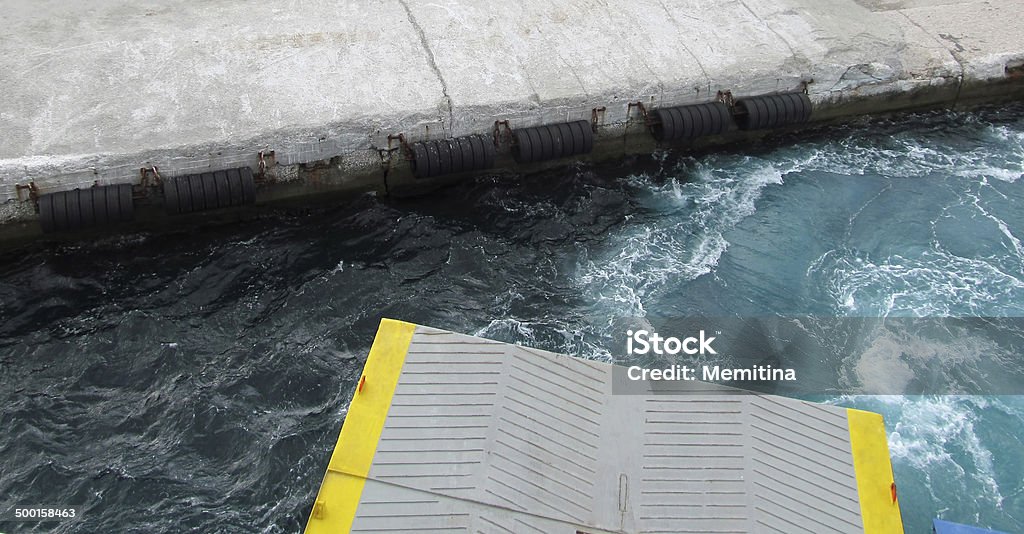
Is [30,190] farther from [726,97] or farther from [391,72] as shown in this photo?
[726,97]

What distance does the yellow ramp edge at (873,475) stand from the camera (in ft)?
46.9

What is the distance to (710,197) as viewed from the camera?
2731 centimetres

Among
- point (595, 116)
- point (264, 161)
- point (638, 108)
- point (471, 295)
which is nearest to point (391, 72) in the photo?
point (264, 161)

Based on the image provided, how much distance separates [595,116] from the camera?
27.7 meters

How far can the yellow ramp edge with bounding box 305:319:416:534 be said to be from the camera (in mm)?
13805

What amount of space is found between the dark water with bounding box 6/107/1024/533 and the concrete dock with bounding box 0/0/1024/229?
1.75 m

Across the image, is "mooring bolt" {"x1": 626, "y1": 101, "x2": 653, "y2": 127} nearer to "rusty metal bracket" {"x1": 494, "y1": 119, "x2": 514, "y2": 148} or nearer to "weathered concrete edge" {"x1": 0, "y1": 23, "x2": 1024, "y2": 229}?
"weathered concrete edge" {"x1": 0, "y1": 23, "x2": 1024, "y2": 229}

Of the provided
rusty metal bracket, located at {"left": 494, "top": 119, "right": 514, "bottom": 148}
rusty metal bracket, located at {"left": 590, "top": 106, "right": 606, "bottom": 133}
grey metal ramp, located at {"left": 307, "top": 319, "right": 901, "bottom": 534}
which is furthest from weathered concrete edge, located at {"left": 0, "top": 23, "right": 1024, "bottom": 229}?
grey metal ramp, located at {"left": 307, "top": 319, "right": 901, "bottom": 534}

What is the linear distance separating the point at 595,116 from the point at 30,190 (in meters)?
16.4

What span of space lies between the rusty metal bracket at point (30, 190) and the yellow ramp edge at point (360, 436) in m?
12.9

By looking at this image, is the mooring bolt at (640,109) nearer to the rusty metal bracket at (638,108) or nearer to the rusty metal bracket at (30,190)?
the rusty metal bracket at (638,108)

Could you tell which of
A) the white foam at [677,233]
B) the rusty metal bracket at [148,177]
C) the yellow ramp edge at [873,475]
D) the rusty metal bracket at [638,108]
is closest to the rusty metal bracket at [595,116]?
the rusty metal bracket at [638,108]

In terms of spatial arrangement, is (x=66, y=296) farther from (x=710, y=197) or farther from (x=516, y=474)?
(x=710, y=197)

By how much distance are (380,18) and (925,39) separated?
19.7 metres
